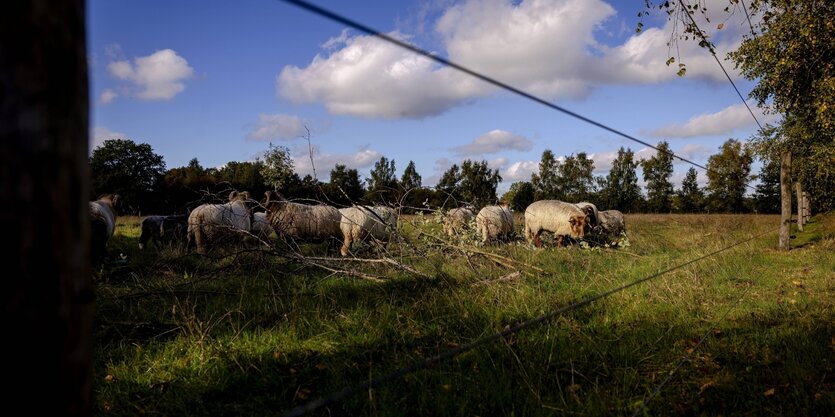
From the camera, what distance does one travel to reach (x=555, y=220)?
1862 centimetres

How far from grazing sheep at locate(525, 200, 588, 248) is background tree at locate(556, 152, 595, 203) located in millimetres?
66500

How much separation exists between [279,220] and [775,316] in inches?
515

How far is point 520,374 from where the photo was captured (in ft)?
13.2

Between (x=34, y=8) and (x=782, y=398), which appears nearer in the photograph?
(x=34, y=8)

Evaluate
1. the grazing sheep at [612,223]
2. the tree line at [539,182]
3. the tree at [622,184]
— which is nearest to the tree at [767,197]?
the tree line at [539,182]

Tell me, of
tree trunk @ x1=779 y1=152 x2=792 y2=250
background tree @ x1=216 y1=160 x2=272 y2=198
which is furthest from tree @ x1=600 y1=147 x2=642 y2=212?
tree trunk @ x1=779 y1=152 x2=792 y2=250

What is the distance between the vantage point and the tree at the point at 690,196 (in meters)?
77.6

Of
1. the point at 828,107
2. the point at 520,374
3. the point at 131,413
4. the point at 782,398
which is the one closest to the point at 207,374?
the point at 131,413

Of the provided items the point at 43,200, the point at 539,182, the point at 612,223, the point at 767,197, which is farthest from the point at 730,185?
the point at 43,200

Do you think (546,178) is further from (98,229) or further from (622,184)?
(98,229)

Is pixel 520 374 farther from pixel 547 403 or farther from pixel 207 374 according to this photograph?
pixel 207 374

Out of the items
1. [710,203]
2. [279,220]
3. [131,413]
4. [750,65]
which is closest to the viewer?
[131,413]

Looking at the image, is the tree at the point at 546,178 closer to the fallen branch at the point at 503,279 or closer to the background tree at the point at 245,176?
the background tree at the point at 245,176

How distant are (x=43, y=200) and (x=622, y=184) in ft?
311
